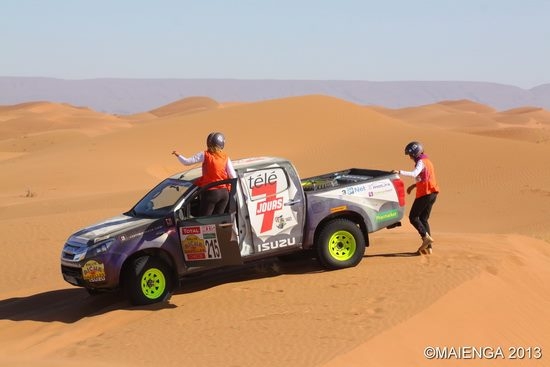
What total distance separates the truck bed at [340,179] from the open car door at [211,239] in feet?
6.86

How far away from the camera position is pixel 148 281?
9594mm

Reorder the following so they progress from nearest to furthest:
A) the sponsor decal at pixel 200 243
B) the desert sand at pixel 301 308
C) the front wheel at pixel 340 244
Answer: the desert sand at pixel 301 308, the sponsor decal at pixel 200 243, the front wheel at pixel 340 244

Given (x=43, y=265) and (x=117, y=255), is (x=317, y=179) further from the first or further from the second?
(x=43, y=265)

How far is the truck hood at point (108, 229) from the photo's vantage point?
9531mm

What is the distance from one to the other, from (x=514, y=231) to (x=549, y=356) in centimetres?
1189

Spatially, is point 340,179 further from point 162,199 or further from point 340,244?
point 162,199

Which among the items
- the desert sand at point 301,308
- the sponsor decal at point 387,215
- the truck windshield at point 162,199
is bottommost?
the desert sand at point 301,308

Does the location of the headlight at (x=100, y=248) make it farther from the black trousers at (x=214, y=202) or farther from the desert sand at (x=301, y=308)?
the black trousers at (x=214, y=202)

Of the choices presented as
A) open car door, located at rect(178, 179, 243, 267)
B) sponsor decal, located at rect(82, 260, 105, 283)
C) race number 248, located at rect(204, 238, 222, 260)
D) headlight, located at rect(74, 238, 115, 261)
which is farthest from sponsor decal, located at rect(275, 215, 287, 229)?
sponsor decal, located at rect(82, 260, 105, 283)

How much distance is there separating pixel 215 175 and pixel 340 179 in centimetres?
285

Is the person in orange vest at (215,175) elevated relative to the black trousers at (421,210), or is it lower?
elevated

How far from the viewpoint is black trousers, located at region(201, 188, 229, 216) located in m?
9.89

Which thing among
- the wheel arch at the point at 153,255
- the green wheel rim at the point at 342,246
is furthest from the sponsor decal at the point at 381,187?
the wheel arch at the point at 153,255

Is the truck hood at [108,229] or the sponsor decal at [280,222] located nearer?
the truck hood at [108,229]
